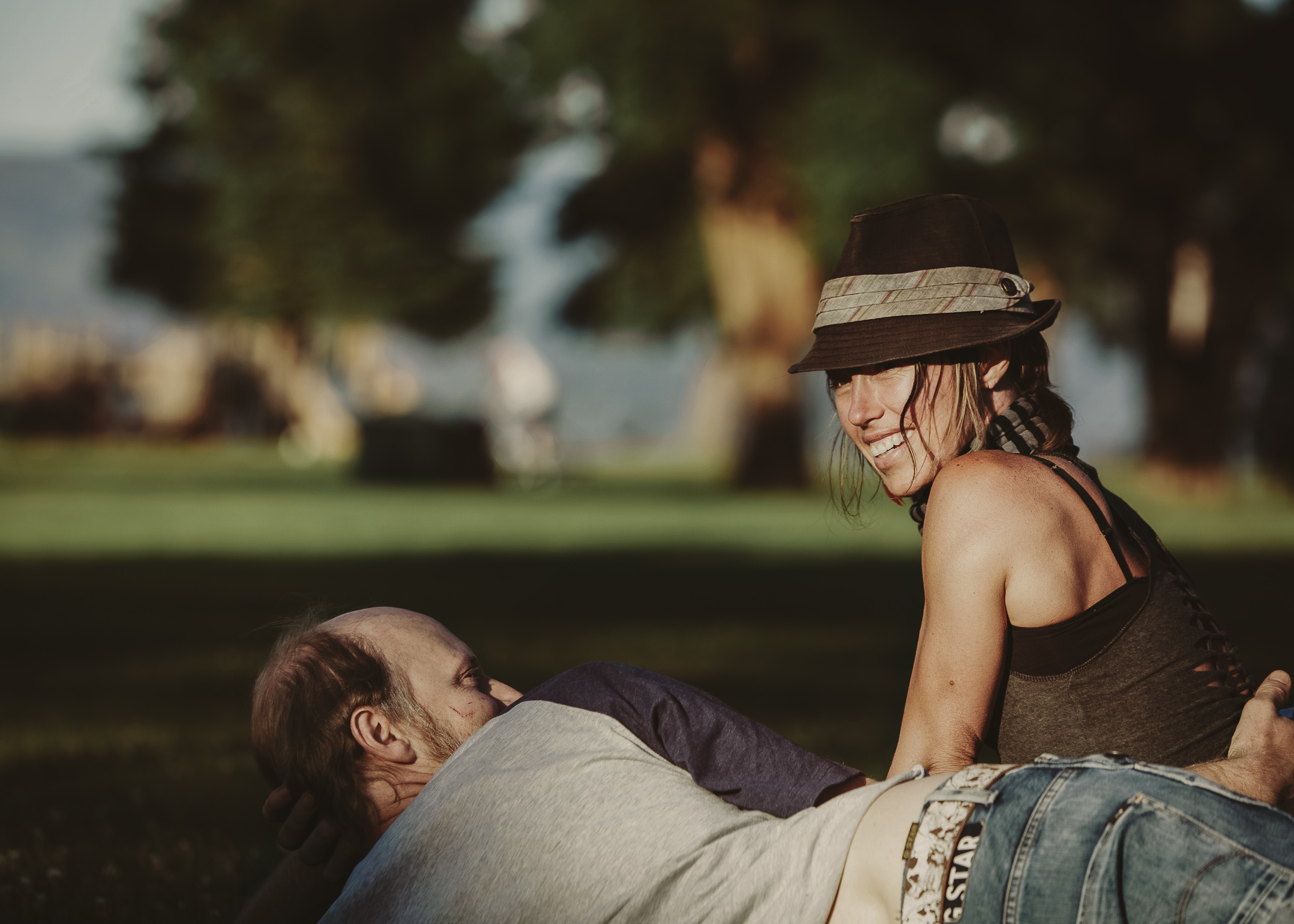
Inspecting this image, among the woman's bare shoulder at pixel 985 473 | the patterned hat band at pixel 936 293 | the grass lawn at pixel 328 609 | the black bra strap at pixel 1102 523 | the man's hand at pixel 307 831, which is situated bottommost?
the grass lawn at pixel 328 609

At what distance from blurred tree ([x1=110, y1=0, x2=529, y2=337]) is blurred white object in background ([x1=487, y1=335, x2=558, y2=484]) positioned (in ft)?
18.4

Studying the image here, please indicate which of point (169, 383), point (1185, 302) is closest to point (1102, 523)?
point (1185, 302)

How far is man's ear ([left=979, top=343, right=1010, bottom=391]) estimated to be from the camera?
2381 mm

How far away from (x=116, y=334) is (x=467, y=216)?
2384 cm

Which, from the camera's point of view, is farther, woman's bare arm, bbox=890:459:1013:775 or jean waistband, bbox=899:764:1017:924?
woman's bare arm, bbox=890:459:1013:775

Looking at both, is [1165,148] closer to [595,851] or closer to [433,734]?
[433,734]

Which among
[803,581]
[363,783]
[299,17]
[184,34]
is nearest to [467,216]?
[184,34]

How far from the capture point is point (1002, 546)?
2090 mm

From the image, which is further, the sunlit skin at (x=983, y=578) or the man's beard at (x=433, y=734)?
the man's beard at (x=433, y=734)

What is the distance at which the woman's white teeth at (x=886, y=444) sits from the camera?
243 cm

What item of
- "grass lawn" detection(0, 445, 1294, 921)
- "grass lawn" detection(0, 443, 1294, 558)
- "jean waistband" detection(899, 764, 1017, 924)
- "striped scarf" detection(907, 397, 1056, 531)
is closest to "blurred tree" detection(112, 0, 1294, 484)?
"grass lawn" detection(0, 443, 1294, 558)

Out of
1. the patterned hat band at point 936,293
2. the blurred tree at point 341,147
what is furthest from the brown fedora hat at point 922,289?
the blurred tree at point 341,147

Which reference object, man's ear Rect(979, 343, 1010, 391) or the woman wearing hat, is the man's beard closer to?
the woman wearing hat

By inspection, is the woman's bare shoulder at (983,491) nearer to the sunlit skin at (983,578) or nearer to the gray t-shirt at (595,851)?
the sunlit skin at (983,578)
